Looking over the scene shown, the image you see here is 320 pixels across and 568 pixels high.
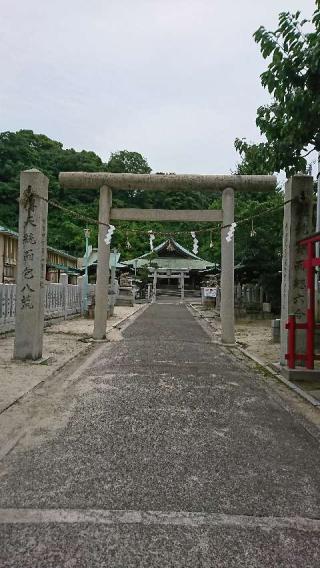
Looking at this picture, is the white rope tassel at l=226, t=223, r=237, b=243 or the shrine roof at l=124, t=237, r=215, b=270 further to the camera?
the shrine roof at l=124, t=237, r=215, b=270

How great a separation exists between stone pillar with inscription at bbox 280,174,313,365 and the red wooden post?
0.53m

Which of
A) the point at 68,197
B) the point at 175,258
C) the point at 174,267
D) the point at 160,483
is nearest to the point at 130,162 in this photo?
the point at 68,197

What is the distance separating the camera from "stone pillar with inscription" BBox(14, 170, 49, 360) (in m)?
8.77

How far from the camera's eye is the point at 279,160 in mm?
7238

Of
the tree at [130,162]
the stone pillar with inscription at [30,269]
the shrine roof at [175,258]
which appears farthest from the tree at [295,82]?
the tree at [130,162]

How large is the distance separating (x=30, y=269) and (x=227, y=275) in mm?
5779

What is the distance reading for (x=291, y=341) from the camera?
7.79 m

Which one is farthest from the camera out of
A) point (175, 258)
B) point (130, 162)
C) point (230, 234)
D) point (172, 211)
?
point (130, 162)

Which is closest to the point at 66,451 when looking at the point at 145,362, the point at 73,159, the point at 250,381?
the point at 250,381

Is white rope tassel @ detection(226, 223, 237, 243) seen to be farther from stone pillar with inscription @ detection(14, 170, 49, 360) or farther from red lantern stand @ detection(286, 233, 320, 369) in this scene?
stone pillar with inscription @ detection(14, 170, 49, 360)

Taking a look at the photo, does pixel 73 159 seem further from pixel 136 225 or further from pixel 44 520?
pixel 44 520

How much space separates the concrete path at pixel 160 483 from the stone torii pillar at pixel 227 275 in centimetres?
602

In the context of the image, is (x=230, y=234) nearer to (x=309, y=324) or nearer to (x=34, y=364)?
(x=309, y=324)

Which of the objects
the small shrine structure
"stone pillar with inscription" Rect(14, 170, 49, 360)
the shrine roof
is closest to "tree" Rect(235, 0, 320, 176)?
"stone pillar with inscription" Rect(14, 170, 49, 360)
